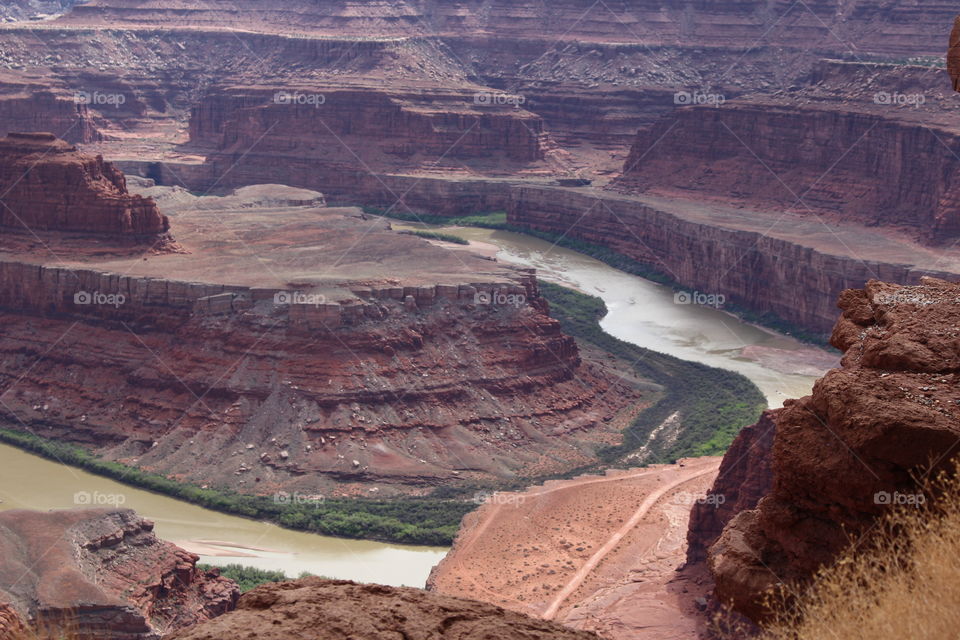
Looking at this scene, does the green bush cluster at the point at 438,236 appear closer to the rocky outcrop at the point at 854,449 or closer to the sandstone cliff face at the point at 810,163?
the sandstone cliff face at the point at 810,163

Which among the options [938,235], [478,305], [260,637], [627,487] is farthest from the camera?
[938,235]

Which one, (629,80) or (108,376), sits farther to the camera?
(629,80)

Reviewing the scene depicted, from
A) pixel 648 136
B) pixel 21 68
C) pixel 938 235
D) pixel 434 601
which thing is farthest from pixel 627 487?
pixel 21 68

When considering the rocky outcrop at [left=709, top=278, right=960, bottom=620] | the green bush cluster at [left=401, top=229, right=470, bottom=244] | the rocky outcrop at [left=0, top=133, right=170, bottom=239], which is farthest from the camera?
the green bush cluster at [left=401, top=229, right=470, bottom=244]

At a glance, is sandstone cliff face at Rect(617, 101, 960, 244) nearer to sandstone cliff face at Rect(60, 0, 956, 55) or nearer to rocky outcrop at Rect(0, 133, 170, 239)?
sandstone cliff face at Rect(60, 0, 956, 55)

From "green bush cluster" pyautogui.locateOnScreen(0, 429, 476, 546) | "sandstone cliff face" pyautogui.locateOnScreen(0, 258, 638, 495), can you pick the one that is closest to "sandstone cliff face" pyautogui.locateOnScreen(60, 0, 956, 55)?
"sandstone cliff face" pyautogui.locateOnScreen(0, 258, 638, 495)

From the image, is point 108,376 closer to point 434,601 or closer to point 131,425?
point 131,425

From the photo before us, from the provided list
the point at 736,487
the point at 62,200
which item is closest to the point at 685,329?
the point at 62,200

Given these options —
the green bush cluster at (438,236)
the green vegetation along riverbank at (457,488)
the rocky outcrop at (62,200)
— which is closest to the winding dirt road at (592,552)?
the green vegetation along riverbank at (457,488)
